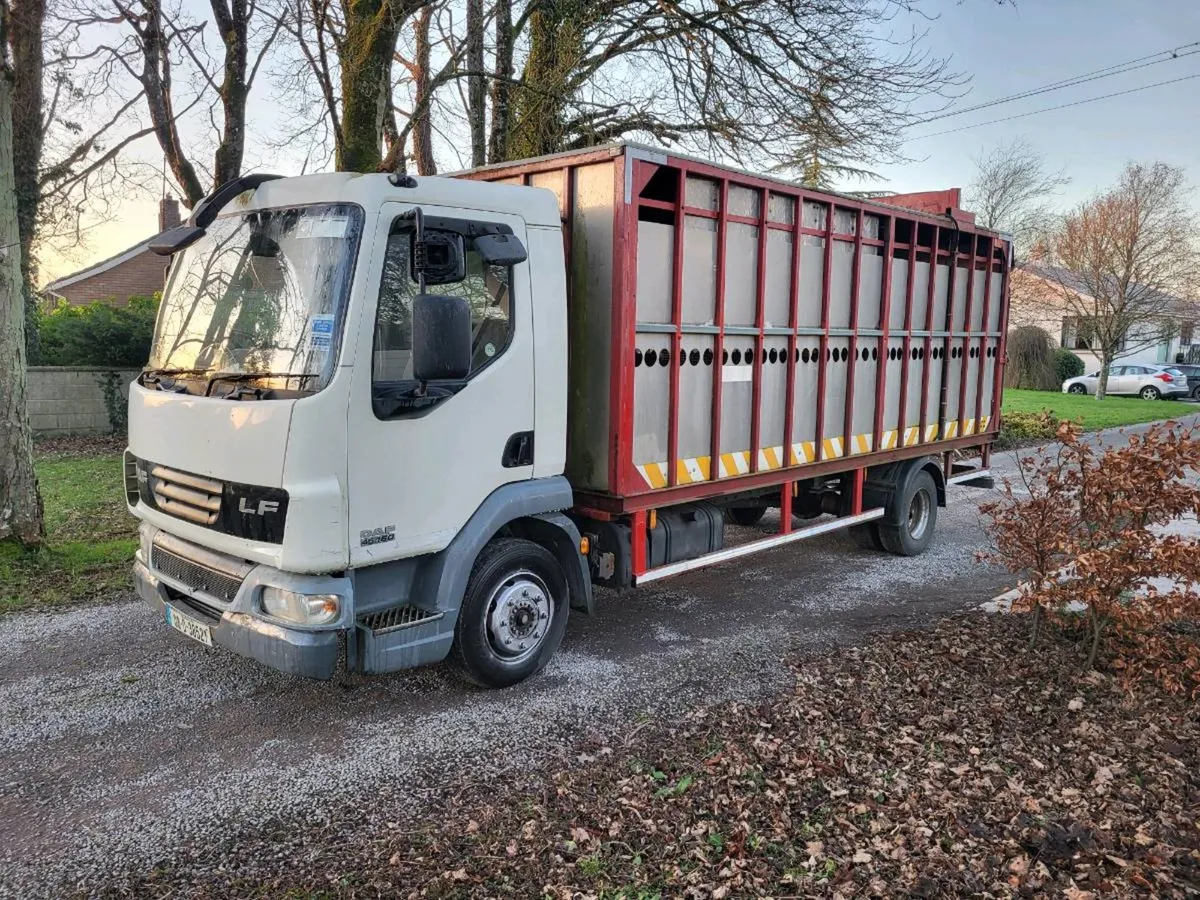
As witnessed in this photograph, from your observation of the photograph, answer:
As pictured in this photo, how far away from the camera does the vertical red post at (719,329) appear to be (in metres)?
5.56

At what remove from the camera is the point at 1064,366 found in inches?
1304

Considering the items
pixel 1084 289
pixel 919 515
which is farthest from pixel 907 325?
pixel 1084 289

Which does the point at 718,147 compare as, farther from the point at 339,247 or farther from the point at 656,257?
the point at 339,247

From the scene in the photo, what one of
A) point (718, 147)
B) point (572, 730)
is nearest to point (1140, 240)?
point (718, 147)

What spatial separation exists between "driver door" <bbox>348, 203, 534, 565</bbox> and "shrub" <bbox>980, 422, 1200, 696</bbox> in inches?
121

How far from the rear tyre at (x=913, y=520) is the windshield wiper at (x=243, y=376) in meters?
5.79

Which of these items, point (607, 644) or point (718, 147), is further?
point (718, 147)

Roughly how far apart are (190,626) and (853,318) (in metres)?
5.25

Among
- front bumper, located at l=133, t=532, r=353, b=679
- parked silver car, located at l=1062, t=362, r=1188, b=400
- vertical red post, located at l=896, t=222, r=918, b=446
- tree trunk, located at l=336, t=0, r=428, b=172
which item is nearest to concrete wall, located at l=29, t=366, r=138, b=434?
tree trunk, located at l=336, t=0, r=428, b=172

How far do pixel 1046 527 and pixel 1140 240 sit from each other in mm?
25890

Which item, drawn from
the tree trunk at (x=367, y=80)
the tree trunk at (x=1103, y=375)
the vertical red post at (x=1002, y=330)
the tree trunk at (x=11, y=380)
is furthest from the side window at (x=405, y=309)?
the tree trunk at (x=1103, y=375)

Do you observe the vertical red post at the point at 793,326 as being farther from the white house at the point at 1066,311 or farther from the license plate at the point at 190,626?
the white house at the point at 1066,311

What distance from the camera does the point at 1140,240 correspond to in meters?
25.9

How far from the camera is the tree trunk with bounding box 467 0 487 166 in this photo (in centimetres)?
1202
